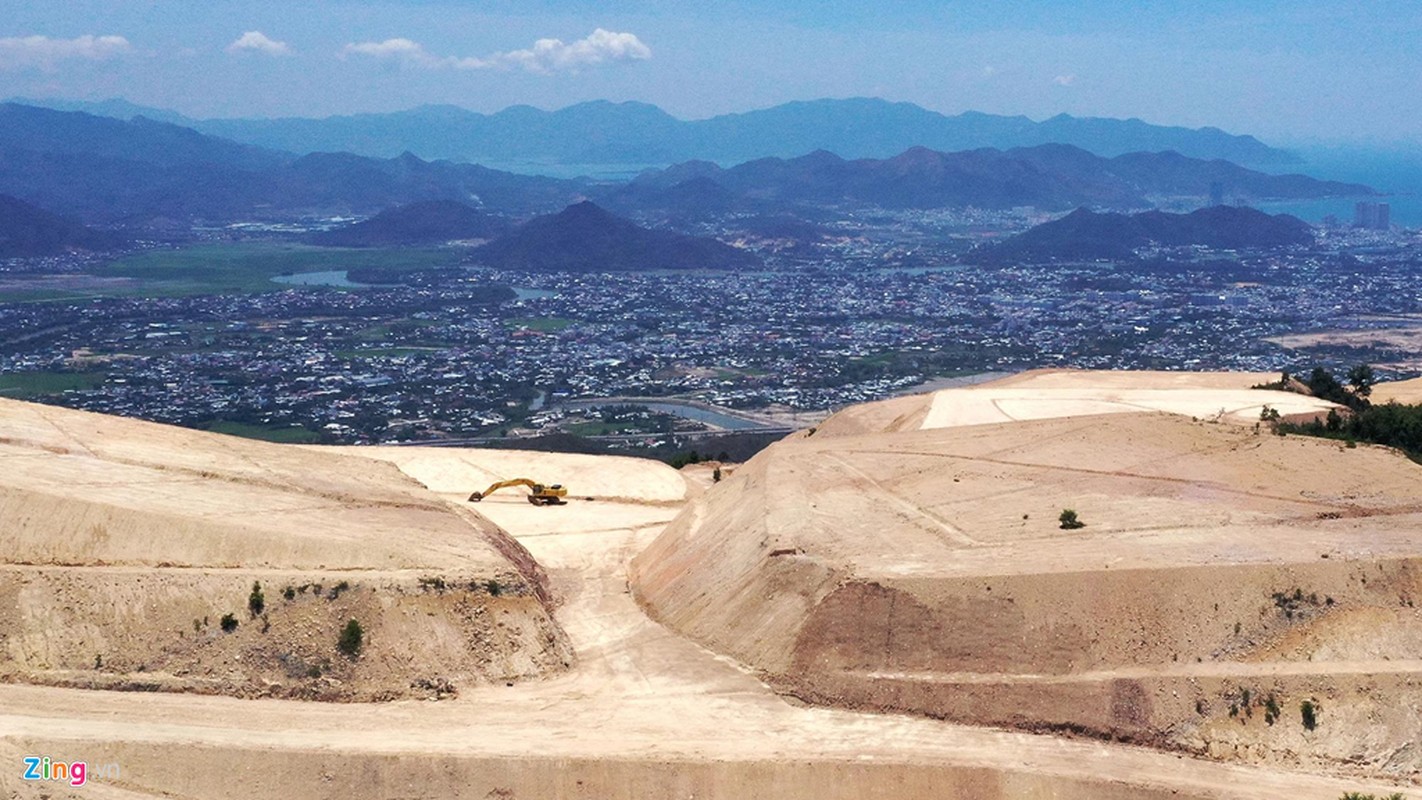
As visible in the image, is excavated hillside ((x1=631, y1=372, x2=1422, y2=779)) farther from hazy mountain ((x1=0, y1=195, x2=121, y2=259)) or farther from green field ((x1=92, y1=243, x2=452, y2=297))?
hazy mountain ((x1=0, y1=195, x2=121, y2=259))

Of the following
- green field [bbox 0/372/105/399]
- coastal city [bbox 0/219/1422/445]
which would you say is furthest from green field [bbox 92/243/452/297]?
green field [bbox 0/372/105/399]

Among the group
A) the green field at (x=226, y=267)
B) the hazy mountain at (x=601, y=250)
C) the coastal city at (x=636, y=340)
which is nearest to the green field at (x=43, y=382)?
the coastal city at (x=636, y=340)

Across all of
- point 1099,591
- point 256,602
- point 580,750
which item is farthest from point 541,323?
point 580,750

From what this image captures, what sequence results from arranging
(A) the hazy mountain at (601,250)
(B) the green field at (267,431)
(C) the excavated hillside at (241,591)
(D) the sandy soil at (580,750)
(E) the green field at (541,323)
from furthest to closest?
(A) the hazy mountain at (601,250) → (E) the green field at (541,323) → (B) the green field at (267,431) → (C) the excavated hillside at (241,591) → (D) the sandy soil at (580,750)

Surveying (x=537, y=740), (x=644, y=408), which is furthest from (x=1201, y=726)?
(x=644, y=408)

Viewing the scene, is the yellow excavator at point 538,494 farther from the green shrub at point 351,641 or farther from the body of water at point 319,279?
the body of water at point 319,279

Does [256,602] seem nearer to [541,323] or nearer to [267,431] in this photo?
[267,431]

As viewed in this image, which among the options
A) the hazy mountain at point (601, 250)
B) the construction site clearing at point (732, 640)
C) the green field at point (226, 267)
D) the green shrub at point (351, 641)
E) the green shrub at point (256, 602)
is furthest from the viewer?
the hazy mountain at point (601, 250)
